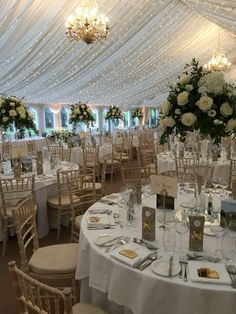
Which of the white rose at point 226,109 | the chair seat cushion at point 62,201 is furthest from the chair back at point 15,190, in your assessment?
the white rose at point 226,109

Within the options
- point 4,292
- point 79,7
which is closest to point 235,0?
point 79,7

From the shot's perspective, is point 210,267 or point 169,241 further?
point 169,241

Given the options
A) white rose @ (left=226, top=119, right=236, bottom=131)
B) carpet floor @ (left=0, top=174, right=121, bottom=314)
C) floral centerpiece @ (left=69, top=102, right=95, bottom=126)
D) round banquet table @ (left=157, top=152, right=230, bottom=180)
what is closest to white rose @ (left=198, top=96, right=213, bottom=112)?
white rose @ (left=226, top=119, right=236, bottom=131)

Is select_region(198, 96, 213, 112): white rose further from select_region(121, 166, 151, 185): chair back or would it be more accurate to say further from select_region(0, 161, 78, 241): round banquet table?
select_region(0, 161, 78, 241): round banquet table

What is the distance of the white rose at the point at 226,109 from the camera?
2.57 meters

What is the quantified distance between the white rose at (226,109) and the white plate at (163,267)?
1333 millimetres

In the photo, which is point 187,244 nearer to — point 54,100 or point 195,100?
point 195,100

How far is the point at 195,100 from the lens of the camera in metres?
2.66

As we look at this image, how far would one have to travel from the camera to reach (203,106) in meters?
2.54

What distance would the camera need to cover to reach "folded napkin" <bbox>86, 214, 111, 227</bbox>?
9.06 feet

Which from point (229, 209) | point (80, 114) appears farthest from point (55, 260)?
point (80, 114)

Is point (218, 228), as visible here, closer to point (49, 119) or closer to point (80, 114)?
point (80, 114)

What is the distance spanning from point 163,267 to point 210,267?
1.02ft

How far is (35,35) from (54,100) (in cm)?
591
